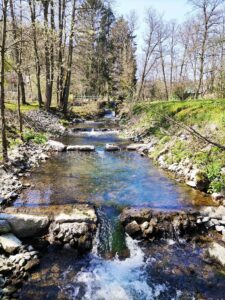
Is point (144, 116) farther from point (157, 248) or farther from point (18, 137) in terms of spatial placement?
point (157, 248)

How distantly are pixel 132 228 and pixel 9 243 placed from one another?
2662 millimetres

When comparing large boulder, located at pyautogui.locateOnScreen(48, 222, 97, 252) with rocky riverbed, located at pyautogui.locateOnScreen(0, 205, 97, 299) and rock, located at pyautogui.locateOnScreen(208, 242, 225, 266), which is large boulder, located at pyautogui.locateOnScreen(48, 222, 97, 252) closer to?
rocky riverbed, located at pyautogui.locateOnScreen(0, 205, 97, 299)

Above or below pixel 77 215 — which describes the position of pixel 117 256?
below

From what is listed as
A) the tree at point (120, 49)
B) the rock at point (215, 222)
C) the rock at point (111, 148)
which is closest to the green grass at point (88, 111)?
the tree at point (120, 49)

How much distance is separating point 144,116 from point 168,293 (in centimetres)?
1681

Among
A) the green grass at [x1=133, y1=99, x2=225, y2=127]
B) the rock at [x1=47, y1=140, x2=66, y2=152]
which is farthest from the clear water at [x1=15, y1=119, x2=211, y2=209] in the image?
the green grass at [x1=133, y1=99, x2=225, y2=127]

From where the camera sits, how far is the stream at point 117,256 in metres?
5.63

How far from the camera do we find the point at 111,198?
905 centimetres

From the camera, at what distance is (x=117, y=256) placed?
6699mm

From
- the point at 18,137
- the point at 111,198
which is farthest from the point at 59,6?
the point at 111,198

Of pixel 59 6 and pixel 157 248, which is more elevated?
pixel 59 6

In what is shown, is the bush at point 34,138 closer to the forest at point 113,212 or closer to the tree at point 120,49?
the forest at point 113,212

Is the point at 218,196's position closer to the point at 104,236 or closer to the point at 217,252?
the point at 217,252

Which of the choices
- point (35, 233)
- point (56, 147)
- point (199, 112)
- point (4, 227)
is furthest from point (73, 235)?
point (199, 112)
